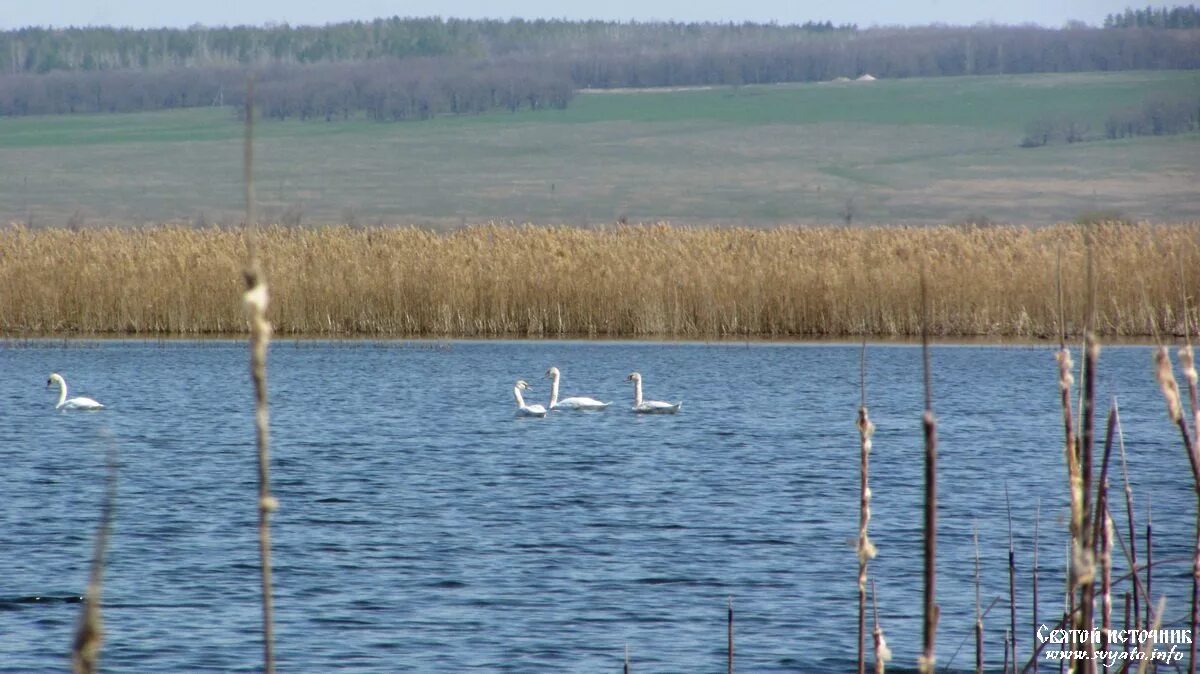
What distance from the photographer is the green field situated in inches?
2906

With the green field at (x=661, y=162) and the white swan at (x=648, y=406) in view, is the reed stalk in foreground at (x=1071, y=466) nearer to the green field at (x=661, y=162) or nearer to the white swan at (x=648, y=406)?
the white swan at (x=648, y=406)

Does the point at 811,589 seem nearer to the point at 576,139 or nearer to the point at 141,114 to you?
the point at 576,139

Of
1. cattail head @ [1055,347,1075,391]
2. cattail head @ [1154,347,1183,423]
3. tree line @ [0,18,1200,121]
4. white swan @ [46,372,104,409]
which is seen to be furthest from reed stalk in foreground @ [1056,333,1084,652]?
tree line @ [0,18,1200,121]

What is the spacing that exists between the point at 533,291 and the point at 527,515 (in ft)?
43.8

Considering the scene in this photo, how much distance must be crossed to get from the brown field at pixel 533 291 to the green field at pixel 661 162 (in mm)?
42472

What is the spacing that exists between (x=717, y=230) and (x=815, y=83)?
79588mm

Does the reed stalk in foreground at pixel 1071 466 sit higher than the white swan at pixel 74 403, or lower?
higher

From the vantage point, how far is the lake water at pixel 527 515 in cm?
783

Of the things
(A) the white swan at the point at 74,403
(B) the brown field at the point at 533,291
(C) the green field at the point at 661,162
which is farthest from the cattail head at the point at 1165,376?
(C) the green field at the point at 661,162

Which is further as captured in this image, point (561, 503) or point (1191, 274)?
point (1191, 274)

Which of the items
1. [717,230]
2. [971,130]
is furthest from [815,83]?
[717,230]

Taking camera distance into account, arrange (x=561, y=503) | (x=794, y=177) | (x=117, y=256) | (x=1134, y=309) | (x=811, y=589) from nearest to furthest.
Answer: (x=811, y=589)
(x=561, y=503)
(x=1134, y=309)
(x=117, y=256)
(x=794, y=177)

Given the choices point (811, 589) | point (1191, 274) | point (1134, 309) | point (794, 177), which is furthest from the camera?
point (794, 177)

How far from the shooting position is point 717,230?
1112 inches
